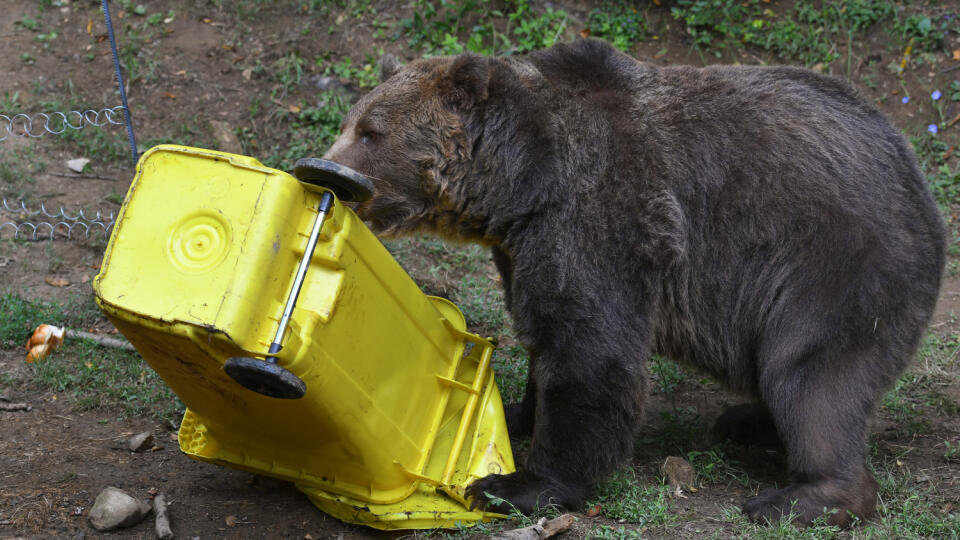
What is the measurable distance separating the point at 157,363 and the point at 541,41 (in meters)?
5.83

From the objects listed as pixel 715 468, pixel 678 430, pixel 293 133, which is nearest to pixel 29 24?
pixel 293 133

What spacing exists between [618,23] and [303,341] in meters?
6.36

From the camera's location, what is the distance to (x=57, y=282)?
21.5 ft

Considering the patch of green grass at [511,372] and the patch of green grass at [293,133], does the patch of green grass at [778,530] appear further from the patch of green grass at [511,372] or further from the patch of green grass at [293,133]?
the patch of green grass at [293,133]

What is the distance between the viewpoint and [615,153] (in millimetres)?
4457

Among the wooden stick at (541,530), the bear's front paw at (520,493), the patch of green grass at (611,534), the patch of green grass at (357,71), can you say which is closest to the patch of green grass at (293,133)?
the patch of green grass at (357,71)

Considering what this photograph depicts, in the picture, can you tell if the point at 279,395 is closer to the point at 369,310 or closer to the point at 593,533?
the point at 369,310

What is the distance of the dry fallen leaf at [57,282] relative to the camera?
6.55 meters

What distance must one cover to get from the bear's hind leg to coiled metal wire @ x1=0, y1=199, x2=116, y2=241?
518 centimetres

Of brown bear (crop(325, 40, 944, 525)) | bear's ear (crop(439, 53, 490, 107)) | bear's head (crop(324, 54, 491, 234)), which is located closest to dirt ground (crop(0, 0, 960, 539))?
brown bear (crop(325, 40, 944, 525))

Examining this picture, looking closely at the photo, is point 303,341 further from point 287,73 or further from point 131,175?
point 287,73

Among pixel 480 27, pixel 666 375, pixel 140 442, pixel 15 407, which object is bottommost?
pixel 15 407

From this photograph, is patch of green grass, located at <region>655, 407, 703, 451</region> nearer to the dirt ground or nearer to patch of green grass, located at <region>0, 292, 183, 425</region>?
the dirt ground

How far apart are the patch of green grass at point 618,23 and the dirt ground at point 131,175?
145 millimetres
